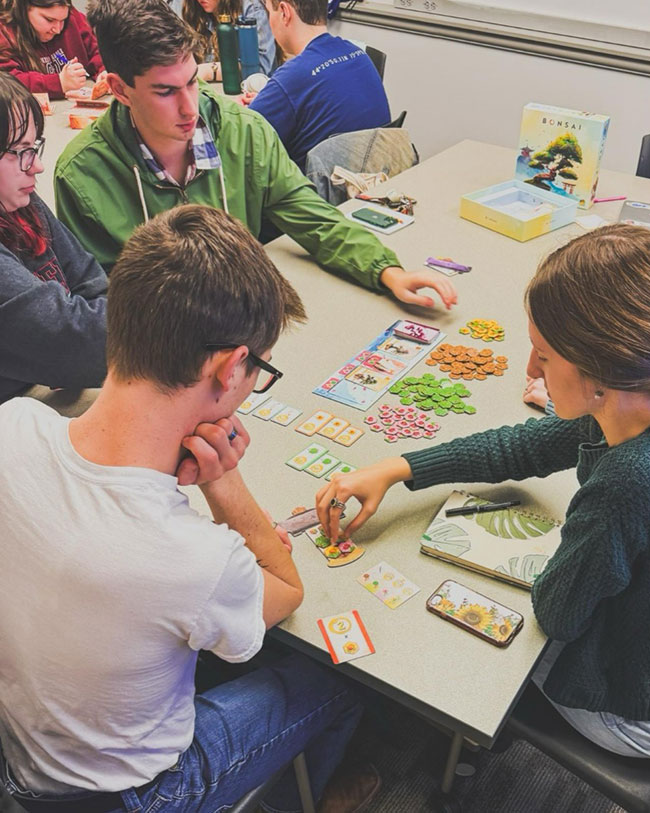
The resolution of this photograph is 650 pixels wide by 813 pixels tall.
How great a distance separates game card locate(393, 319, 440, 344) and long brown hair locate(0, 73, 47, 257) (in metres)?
0.82

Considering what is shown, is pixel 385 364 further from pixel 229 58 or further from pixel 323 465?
pixel 229 58

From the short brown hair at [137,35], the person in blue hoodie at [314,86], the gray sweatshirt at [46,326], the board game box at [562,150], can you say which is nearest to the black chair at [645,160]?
the board game box at [562,150]

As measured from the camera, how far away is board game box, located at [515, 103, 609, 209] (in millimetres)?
2156

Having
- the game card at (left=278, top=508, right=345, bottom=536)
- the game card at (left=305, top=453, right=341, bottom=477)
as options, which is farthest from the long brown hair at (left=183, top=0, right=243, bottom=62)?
the game card at (left=278, top=508, right=345, bottom=536)

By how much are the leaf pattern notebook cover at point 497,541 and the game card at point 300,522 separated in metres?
0.18

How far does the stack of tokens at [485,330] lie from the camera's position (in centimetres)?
171

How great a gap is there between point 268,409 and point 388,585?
1.71 feet

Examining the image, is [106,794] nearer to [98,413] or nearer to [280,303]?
[98,413]

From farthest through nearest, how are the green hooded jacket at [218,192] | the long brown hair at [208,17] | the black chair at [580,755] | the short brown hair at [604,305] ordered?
1. the long brown hair at [208,17]
2. the green hooded jacket at [218,192]
3. the black chair at [580,755]
4. the short brown hair at [604,305]

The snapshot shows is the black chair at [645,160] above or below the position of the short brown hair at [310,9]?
below

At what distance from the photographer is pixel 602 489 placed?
0.96 meters

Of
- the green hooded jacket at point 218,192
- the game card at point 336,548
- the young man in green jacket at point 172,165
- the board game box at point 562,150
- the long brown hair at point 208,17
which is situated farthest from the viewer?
the long brown hair at point 208,17

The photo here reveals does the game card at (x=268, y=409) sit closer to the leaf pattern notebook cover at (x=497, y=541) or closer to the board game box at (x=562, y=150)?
the leaf pattern notebook cover at (x=497, y=541)

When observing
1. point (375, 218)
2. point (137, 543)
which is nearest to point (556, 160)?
point (375, 218)
